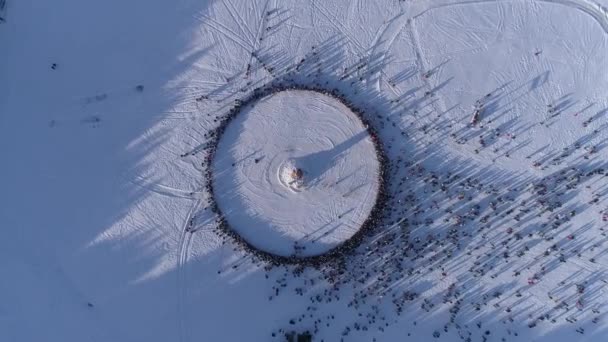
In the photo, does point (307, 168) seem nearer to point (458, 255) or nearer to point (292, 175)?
point (292, 175)

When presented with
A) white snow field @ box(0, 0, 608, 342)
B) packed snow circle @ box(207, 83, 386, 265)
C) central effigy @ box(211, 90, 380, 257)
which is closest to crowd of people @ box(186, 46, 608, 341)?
white snow field @ box(0, 0, 608, 342)

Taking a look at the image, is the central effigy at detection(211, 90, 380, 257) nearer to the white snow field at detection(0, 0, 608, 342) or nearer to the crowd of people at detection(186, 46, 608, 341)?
A: the white snow field at detection(0, 0, 608, 342)

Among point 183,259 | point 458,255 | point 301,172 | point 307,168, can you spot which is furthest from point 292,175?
point 458,255

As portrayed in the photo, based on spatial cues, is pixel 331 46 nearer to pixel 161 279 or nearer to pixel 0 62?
pixel 161 279

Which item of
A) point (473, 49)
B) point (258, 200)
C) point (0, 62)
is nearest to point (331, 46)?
point (473, 49)

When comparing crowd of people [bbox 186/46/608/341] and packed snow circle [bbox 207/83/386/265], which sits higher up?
packed snow circle [bbox 207/83/386/265]

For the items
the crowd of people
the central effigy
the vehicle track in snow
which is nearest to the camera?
the crowd of people
